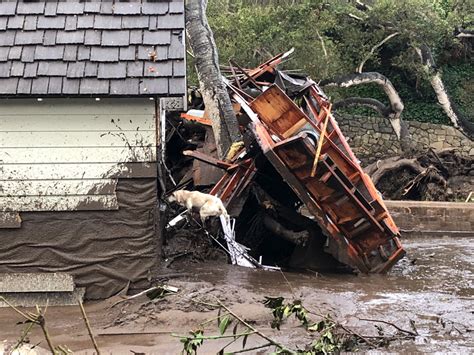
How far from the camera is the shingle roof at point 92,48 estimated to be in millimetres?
6598

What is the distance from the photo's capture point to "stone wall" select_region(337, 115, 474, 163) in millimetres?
24625

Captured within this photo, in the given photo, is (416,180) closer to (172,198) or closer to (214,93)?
(214,93)

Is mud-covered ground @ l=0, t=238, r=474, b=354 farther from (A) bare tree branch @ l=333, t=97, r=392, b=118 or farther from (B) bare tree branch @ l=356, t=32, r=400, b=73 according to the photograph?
(A) bare tree branch @ l=333, t=97, r=392, b=118

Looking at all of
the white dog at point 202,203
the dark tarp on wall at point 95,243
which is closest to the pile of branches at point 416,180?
the white dog at point 202,203

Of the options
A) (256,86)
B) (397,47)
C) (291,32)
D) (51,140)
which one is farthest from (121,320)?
(397,47)

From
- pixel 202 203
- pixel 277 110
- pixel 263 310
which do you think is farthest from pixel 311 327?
pixel 277 110

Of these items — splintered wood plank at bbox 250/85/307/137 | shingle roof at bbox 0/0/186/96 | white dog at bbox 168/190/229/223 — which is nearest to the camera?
shingle roof at bbox 0/0/186/96

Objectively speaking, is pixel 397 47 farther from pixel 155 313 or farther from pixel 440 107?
pixel 155 313

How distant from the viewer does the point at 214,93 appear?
1073 cm

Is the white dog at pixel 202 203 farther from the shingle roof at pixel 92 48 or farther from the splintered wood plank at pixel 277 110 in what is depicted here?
the shingle roof at pixel 92 48

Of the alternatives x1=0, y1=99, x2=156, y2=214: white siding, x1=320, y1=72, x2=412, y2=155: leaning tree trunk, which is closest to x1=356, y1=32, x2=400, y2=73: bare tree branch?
x1=320, y1=72, x2=412, y2=155: leaning tree trunk

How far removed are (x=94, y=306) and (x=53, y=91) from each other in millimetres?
2349

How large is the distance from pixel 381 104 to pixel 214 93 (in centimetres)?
1345

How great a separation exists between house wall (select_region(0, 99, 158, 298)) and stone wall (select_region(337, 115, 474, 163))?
59.9ft
